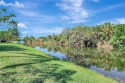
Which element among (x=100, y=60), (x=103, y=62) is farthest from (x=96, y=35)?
(x=103, y=62)

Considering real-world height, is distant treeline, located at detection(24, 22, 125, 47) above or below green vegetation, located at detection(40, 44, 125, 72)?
above

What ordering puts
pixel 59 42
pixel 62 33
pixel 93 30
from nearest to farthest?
pixel 93 30, pixel 62 33, pixel 59 42

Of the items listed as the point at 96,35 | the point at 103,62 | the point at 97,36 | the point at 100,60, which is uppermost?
the point at 96,35

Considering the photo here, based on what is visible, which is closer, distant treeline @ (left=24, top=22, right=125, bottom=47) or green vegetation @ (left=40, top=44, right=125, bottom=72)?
green vegetation @ (left=40, top=44, right=125, bottom=72)

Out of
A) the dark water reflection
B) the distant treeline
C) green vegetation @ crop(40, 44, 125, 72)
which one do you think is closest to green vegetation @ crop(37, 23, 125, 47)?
the distant treeline

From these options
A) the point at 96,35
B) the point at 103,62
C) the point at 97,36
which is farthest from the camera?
the point at 96,35

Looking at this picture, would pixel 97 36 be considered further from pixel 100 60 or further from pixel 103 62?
pixel 103 62

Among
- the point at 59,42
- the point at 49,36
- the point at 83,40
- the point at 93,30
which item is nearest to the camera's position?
the point at 83,40

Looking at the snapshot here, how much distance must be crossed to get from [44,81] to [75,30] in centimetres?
10231

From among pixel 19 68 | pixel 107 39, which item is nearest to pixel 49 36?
pixel 107 39

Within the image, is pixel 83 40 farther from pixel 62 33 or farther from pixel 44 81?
pixel 44 81

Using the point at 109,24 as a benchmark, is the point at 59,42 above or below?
below

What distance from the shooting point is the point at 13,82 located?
16125 millimetres

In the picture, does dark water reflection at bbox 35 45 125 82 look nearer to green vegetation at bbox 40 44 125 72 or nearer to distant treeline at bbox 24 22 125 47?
green vegetation at bbox 40 44 125 72
